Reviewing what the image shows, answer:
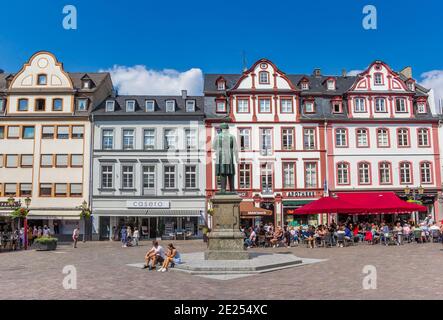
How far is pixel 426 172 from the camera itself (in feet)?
129

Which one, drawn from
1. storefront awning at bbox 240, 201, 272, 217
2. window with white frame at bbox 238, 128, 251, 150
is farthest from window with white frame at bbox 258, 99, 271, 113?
storefront awning at bbox 240, 201, 272, 217

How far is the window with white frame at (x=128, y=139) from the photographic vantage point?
39.7 meters

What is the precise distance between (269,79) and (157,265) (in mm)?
26707

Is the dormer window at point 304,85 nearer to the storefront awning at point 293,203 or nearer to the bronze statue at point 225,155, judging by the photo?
the storefront awning at point 293,203

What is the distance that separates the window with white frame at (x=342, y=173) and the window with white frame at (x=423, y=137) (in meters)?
6.90

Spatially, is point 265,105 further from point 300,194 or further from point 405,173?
point 405,173

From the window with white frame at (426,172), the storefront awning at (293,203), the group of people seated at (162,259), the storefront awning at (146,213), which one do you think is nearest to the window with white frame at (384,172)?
the window with white frame at (426,172)

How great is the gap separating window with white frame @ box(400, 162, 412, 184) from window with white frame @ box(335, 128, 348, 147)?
5.19 meters

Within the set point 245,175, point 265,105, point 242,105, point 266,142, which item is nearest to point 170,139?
point 242,105

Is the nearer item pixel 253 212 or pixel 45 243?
pixel 45 243

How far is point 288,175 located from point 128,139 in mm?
14180

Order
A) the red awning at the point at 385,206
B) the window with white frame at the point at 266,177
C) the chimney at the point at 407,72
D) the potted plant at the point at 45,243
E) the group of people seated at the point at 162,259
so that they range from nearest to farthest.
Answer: the group of people seated at the point at 162,259, the potted plant at the point at 45,243, the red awning at the point at 385,206, the window with white frame at the point at 266,177, the chimney at the point at 407,72

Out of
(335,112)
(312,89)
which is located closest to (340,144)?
(335,112)

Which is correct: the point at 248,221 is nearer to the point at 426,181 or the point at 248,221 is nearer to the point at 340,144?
the point at 340,144
